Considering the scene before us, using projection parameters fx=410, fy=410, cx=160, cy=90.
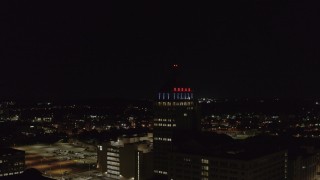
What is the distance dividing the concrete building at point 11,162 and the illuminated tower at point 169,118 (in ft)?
120

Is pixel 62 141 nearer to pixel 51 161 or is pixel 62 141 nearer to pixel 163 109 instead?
pixel 51 161

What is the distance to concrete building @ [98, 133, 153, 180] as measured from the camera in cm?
9438

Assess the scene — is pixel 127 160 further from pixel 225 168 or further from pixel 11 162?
pixel 225 168

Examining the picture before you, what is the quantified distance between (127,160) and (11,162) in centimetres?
3074

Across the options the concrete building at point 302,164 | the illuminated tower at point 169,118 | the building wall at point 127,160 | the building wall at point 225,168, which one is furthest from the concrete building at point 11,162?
the concrete building at point 302,164

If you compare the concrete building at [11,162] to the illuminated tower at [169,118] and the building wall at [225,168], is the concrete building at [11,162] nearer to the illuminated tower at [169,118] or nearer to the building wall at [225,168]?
the illuminated tower at [169,118]

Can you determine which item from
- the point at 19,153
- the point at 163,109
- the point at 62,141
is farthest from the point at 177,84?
the point at 62,141

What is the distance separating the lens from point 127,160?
97438mm

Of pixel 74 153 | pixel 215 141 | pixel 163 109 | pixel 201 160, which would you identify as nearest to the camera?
pixel 201 160

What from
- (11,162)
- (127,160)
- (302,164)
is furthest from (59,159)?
(302,164)

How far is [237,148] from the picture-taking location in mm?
81500

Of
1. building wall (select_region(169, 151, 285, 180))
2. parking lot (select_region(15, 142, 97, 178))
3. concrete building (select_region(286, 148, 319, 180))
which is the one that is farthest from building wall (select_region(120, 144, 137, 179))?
concrete building (select_region(286, 148, 319, 180))

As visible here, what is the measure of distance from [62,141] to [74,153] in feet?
116

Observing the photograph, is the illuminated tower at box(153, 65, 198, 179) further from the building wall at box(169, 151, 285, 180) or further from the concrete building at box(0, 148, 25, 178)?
the concrete building at box(0, 148, 25, 178)
